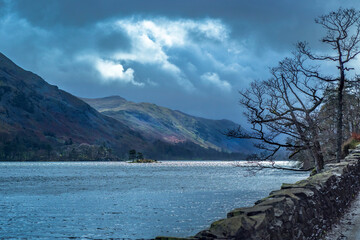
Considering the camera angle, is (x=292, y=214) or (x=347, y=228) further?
(x=347, y=228)

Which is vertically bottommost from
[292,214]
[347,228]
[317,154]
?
[347,228]

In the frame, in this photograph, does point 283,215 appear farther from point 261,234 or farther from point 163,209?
point 163,209

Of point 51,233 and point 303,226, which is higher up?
point 303,226

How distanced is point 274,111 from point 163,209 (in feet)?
64.0

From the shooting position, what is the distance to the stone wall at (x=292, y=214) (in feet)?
26.6

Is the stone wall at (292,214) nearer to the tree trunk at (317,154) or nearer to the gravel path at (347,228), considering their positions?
the gravel path at (347,228)

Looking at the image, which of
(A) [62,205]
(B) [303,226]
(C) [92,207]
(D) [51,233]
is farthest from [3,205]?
(B) [303,226]

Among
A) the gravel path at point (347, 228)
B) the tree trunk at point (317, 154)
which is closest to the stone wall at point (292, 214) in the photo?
the gravel path at point (347, 228)

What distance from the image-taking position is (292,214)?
1034cm

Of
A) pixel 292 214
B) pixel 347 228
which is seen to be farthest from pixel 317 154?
pixel 292 214

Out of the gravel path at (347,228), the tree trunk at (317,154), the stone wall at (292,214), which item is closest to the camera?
the stone wall at (292,214)

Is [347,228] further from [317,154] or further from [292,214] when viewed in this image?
[317,154]

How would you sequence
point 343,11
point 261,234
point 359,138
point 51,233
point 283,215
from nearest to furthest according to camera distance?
1. point 261,234
2. point 283,215
3. point 343,11
4. point 51,233
5. point 359,138

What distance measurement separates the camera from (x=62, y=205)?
4912 cm
